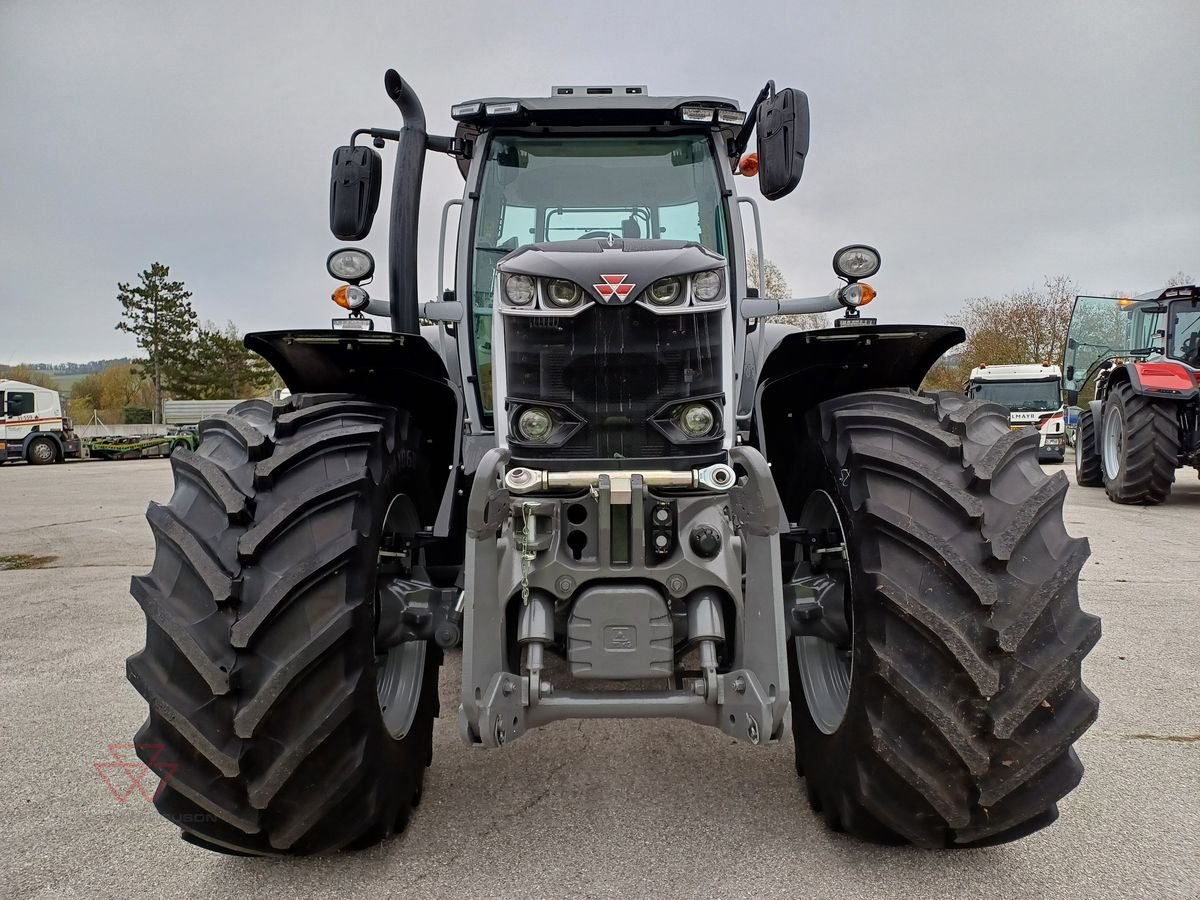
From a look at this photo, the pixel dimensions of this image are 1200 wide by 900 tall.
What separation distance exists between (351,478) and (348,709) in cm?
61

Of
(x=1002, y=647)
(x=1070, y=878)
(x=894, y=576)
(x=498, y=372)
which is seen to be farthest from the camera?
(x=498, y=372)

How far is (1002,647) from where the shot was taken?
1828 millimetres

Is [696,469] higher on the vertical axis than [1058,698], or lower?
higher

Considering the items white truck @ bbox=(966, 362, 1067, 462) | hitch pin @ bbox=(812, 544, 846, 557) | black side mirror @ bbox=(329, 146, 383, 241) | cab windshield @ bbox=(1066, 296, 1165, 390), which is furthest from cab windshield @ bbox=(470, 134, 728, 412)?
white truck @ bbox=(966, 362, 1067, 462)

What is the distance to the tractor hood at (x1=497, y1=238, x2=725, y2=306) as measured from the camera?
204cm

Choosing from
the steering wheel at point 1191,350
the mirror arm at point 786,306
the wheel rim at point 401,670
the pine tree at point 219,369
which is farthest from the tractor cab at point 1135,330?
the pine tree at point 219,369

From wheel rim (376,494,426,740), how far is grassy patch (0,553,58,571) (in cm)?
636

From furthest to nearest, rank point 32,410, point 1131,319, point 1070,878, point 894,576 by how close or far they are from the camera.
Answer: point 32,410 → point 1131,319 → point 1070,878 → point 894,576

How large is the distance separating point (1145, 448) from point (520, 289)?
33.4ft

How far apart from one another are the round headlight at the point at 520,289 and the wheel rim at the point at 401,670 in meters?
0.75

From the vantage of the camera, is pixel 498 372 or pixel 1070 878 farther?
pixel 498 372

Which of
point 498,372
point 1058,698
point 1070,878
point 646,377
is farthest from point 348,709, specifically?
point 1070,878

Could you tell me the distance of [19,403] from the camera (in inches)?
990

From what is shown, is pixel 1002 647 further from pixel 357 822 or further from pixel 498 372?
pixel 357 822
